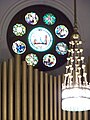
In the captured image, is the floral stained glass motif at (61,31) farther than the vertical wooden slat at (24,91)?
Yes

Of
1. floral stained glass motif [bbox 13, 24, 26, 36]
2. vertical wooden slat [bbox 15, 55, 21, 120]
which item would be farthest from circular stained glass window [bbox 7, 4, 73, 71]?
vertical wooden slat [bbox 15, 55, 21, 120]

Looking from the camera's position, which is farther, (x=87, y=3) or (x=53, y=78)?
(x=87, y=3)

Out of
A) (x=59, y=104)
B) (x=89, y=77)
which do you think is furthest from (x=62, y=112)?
(x=89, y=77)

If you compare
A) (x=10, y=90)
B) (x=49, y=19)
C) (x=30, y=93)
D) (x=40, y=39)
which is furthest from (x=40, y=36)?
(x=10, y=90)

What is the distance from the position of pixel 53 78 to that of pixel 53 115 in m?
0.83

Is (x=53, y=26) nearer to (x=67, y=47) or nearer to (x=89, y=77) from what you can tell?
(x=67, y=47)

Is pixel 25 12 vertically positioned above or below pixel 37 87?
above

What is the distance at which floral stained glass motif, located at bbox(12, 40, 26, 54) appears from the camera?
12280 millimetres

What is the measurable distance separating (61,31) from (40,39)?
56cm

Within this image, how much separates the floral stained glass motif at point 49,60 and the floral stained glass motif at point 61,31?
22.8 inches

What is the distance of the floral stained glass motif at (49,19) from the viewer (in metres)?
12.7

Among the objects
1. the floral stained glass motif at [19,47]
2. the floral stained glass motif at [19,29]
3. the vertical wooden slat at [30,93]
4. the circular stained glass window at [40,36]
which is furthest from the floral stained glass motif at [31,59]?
the vertical wooden slat at [30,93]

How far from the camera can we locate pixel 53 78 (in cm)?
1164

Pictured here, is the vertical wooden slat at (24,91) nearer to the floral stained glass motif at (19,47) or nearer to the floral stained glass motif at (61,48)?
the floral stained glass motif at (19,47)
